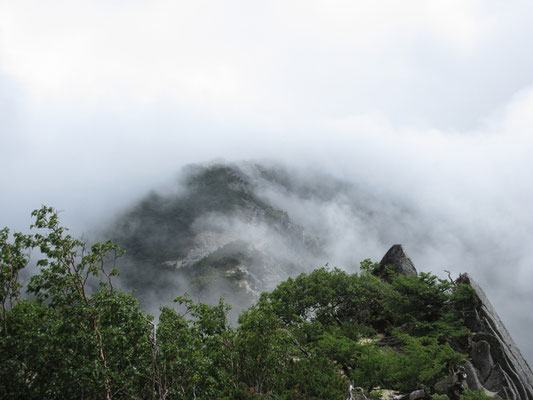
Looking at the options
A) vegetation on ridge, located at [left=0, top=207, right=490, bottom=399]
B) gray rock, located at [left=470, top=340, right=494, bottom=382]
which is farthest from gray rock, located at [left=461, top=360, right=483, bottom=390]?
gray rock, located at [left=470, top=340, right=494, bottom=382]

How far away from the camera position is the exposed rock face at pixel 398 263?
1586 inches

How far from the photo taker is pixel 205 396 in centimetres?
1310

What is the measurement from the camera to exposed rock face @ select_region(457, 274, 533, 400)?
73.0 ft

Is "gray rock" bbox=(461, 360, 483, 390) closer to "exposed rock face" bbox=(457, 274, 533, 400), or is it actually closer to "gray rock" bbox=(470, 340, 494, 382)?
"exposed rock face" bbox=(457, 274, 533, 400)

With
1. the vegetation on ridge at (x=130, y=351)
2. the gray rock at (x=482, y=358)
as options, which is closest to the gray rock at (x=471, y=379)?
the vegetation on ridge at (x=130, y=351)

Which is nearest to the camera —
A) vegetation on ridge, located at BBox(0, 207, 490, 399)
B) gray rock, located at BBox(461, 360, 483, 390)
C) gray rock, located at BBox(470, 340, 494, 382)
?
vegetation on ridge, located at BBox(0, 207, 490, 399)

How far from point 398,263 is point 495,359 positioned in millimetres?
17426

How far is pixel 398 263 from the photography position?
135 ft

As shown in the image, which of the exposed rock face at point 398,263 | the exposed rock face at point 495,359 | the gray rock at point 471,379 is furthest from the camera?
the exposed rock face at point 398,263

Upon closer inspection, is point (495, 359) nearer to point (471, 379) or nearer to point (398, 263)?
point (471, 379)

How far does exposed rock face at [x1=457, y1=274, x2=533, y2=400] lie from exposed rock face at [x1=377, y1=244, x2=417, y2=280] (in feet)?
39.3

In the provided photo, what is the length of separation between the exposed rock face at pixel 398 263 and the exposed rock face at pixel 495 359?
39.3 feet

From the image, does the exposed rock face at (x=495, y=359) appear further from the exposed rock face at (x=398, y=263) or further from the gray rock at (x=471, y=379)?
the exposed rock face at (x=398, y=263)

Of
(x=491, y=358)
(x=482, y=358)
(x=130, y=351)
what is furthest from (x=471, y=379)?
(x=130, y=351)
